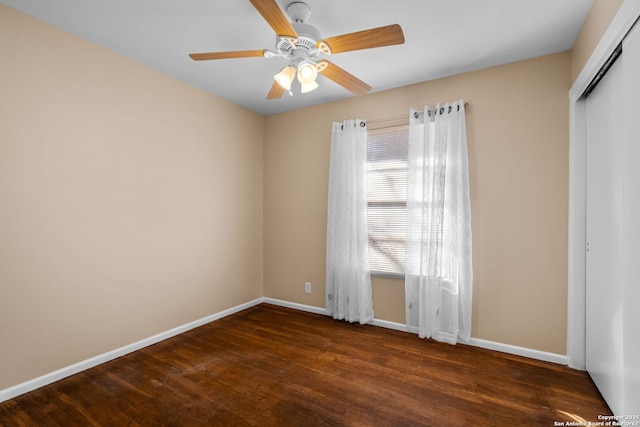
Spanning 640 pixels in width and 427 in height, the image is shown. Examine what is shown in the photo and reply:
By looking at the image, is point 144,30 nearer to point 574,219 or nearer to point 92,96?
point 92,96

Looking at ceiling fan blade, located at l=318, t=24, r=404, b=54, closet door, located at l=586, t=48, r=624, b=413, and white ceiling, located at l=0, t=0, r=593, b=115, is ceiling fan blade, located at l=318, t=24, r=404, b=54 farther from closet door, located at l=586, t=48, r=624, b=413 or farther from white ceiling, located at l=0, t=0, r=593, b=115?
closet door, located at l=586, t=48, r=624, b=413

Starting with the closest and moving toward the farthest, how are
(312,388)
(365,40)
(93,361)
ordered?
(365,40) → (312,388) → (93,361)

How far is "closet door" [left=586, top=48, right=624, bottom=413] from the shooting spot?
67.3 inches

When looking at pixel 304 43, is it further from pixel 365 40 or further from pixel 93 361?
pixel 93 361

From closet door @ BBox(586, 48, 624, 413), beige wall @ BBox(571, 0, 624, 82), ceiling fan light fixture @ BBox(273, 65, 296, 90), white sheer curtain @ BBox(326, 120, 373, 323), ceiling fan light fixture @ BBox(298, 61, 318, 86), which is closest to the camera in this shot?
beige wall @ BBox(571, 0, 624, 82)

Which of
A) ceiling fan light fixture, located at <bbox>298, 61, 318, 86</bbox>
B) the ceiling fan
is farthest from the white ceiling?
ceiling fan light fixture, located at <bbox>298, 61, 318, 86</bbox>

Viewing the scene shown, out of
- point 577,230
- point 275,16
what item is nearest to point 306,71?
point 275,16

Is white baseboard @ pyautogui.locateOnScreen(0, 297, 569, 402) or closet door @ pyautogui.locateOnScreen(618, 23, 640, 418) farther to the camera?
white baseboard @ pyautogui.locateOnScreen(0, 297, 569, 402)

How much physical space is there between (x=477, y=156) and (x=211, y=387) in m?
2.89

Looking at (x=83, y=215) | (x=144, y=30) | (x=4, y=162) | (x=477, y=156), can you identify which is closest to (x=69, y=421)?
(x=83, y=215)

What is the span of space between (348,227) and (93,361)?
8.34ft

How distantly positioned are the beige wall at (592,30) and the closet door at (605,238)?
0.67ft

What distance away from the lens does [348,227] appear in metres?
3.32

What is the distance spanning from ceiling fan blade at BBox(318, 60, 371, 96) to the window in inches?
37.1
